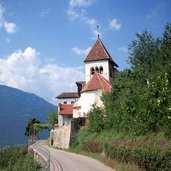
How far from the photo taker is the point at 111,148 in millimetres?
29469

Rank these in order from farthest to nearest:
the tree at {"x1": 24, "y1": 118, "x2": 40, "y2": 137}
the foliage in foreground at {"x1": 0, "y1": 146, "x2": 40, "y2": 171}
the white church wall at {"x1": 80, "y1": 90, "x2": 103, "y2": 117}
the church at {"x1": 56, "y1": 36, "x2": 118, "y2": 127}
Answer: the tree at {"x1": 24, "y1": 118, "x2": 40, "y2": 137}
the church at {"x1": 56, "y1": 36, "x2": 118, "y2": 127}
the white church wall at {"x1": 80, "y1": 90, "x2": 103, "y2": 117}
the foliage in foreground at {"x1": 0, "y1": 146, "x2": 40, "y2": 171}

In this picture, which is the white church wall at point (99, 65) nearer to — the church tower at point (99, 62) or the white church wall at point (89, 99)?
the church tower at point (99, 62)

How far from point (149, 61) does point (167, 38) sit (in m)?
4.13

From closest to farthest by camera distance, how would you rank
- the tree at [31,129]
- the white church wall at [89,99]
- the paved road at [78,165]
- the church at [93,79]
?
1. the paved road at [78,165]
2. the white church wall at [89,99]
3. the church at [93,79]
4. the tree at [31,129]

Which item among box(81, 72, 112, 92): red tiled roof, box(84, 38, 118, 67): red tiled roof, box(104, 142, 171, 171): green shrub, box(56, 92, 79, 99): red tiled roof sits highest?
box(84, 38, 118, 67): red tiled roof

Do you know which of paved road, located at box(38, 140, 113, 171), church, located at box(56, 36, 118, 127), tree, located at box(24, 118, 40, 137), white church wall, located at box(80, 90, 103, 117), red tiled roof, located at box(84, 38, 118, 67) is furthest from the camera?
tree, located at box(24, 118, 40, 137)

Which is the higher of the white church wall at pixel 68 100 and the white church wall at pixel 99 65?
the white church wall at pixel 99 65

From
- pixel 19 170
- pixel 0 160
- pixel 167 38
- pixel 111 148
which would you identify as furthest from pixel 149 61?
pixel 0 160

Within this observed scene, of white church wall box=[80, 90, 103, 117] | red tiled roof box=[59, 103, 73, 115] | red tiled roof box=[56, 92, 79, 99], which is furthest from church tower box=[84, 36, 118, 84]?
red tiled roof box=[56, 92, 79, 99]

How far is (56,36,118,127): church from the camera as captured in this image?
198ft

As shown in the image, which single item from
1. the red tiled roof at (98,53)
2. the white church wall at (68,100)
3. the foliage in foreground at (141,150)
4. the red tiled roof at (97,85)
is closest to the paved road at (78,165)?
the foliage in foreground at (141,150)

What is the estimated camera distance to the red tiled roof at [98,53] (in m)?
70.5

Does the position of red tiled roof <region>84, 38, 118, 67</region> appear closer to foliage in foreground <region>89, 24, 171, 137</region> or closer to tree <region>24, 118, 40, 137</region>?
tree <region>24, 118, 40, 137</region>

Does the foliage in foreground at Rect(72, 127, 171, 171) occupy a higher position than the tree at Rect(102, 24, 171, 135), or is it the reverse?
the tree at Rect(102, 24, 171, 135)
